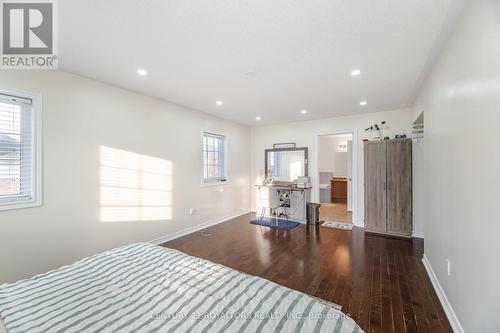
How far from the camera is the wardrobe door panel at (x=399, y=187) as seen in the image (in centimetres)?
383

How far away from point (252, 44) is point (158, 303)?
2.16 meters

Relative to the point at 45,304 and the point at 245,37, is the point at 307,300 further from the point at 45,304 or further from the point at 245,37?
the point at 245,37

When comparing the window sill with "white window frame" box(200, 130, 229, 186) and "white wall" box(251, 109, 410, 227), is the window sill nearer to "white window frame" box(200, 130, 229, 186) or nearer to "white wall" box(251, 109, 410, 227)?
"white window frame" box(200, 130, 229, 186)

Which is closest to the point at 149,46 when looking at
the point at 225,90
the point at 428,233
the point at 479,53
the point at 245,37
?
the point at 245,37

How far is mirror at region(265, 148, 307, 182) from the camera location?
5438 millimetres

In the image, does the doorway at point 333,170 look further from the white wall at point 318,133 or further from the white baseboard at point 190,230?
the white baseboard at point 190,230

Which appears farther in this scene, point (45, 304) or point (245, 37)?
point (245, 37)

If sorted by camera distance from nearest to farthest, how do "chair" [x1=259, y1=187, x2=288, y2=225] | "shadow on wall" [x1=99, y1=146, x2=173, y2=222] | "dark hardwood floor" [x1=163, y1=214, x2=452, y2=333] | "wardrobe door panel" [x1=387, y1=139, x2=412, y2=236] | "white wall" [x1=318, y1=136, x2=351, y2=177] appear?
"dark hardwood floor" [x1=163, y1=214, x2=452, y2=333]
"shadow on wall" [x1=99, y1=146, x2=173, y2=222]
"wardrobe door panel" [x1=387, y1=139, x2=412, y2=236]
"chair" [x1=259, y1=187, x2=288, y2=225]
"white wall" [x1=318, y1=136, x2=351, y2=177]

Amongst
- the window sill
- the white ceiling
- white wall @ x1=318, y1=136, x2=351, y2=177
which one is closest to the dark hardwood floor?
the window sill

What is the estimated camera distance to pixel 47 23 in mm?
1761

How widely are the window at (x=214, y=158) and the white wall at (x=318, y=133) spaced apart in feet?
4.00

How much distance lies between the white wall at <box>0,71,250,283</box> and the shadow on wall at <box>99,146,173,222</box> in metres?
0.05

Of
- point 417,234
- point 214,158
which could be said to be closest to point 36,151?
point 214,158

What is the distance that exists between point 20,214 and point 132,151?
1395 mm
